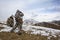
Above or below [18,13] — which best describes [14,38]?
below

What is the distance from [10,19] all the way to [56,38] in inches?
592

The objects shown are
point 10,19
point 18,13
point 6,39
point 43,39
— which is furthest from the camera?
point 10,19

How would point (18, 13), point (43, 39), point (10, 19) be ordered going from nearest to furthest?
point (43, 39) < point (18, 13) < point (10, 19)

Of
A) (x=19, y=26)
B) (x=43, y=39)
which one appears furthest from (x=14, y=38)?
(x=19, y=26)

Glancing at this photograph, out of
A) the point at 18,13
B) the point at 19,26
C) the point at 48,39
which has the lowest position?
the point at 48,39

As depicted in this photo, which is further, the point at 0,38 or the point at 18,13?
the point at 18,13

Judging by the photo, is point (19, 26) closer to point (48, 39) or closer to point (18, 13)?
point (18, 13)

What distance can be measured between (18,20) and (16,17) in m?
0.58

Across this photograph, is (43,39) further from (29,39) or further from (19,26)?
(19,26)

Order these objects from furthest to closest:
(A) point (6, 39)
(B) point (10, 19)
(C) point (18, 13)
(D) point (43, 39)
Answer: (B) point (10, 19)
(C) point (18, 13)
(D) point (43, 39)
(A) point (6, 39)

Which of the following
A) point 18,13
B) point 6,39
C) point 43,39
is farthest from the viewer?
point 18,13

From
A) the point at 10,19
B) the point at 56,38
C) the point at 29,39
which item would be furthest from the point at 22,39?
the point at 10,19

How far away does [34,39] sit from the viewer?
22359 mm

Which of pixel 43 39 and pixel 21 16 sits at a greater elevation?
pixel 21 16
